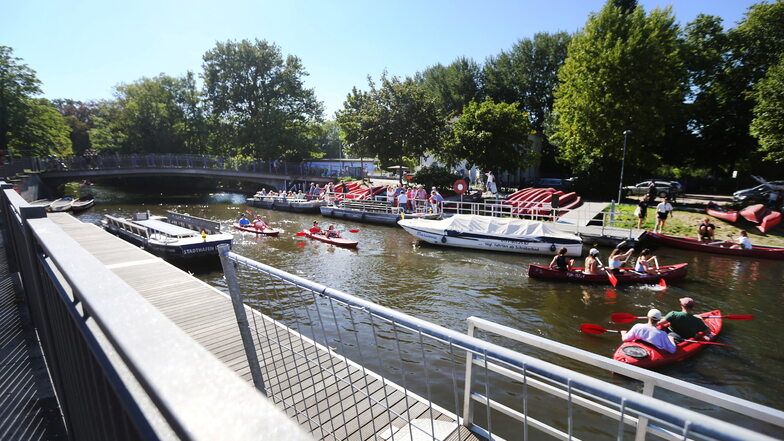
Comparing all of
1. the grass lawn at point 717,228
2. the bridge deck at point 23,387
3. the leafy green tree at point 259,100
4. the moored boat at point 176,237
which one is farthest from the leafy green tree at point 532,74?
the bridge deck at point 23,387

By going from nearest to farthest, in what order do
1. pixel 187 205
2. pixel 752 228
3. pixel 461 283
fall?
1. pixel 461 283
2. pixel 752 228
3. pixel 187 205

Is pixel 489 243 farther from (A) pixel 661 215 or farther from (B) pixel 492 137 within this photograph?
(B) pixel 492 137

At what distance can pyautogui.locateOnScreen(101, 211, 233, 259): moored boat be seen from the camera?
16.2 m

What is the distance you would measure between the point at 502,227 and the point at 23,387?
57.4 ft

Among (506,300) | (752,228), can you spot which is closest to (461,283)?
(506,300)

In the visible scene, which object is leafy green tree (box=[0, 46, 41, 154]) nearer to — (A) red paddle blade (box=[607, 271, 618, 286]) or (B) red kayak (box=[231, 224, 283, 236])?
(B) red kayak (box=[231, 224, 283, 236])

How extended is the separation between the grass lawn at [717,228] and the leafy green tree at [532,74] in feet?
92.0

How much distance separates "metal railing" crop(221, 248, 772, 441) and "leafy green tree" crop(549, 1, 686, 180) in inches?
1029

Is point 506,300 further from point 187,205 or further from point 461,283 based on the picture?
point 187,205

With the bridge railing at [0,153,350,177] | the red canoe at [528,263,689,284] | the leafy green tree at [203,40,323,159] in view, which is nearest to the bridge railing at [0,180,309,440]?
the red canoe at [528,263,689,284]

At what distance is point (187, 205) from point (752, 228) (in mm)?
44549

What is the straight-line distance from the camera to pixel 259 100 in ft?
156

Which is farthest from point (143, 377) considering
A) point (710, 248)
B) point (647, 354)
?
point (710, 248)

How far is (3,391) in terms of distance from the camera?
167 inches
